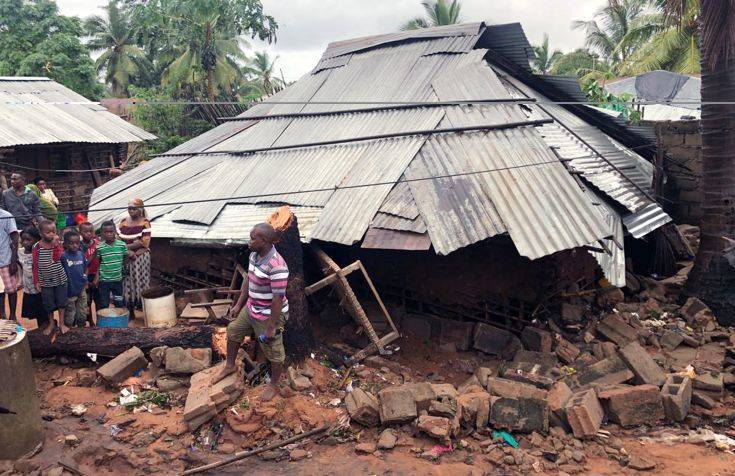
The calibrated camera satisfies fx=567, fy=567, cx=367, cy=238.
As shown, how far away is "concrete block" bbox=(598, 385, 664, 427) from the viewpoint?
19.0 feet

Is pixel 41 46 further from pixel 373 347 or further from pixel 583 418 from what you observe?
pixel 583 418

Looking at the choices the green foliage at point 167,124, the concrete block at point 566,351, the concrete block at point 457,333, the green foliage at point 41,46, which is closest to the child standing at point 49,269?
the concrete block at point 457,333

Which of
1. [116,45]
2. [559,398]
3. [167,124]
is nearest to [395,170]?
[559,398]

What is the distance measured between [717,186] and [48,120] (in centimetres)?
1508

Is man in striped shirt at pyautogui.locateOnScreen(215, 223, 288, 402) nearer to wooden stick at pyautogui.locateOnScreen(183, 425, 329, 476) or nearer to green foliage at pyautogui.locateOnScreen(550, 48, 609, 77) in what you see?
wooden stick at pyautogui.locateOnScreen(183, 425, 329, 476)

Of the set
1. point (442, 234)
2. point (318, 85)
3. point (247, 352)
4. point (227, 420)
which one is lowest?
point (227, 420)

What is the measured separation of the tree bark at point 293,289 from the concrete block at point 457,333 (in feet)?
6.83

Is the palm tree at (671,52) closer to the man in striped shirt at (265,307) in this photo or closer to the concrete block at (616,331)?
the concrete block at (616,331)

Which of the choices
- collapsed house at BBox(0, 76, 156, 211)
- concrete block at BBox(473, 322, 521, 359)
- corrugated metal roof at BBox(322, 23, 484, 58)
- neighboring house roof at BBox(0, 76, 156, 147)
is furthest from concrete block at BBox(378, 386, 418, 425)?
collapsed house at BBox(0, 76, 156, 211)

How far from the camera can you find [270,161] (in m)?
9.86

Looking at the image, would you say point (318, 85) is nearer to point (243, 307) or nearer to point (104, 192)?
point (104, 192)

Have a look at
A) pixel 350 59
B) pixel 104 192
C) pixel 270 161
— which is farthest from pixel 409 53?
pixel 104 192

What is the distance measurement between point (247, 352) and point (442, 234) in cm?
262

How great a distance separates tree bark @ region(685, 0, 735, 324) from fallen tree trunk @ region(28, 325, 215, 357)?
7.40m
